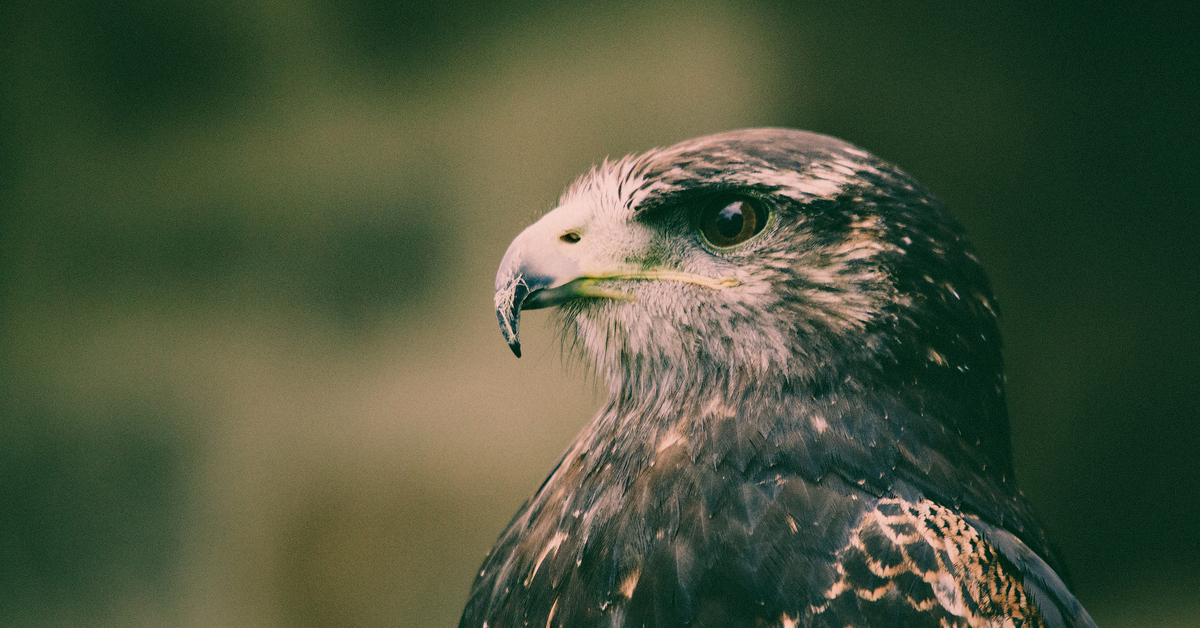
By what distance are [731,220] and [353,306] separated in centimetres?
242

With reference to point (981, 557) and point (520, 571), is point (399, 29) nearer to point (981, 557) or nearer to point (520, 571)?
point (520, 571)

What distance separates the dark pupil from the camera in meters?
1.33

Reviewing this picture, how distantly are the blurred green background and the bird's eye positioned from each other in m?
1.82

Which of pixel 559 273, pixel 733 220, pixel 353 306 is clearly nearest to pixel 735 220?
pixel 733 220

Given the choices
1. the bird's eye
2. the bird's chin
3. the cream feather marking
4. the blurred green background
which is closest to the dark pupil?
the bird's eye

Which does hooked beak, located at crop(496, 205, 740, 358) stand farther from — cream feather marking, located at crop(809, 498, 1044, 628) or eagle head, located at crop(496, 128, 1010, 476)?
cream feather marking, located at crop(809, 498, 1044, 628)

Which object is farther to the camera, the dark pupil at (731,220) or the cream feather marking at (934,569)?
the dark pupil at (731,220)

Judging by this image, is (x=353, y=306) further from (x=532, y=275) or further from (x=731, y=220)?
(x=731, y=220)

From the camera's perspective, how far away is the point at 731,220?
1.33m

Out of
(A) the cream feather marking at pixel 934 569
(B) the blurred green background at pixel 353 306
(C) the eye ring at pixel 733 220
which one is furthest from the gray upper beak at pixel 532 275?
(B) the blurred green background at pixel 353 306

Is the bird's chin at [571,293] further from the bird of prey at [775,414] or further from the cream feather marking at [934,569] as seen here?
the cream feather marking at [934,569]

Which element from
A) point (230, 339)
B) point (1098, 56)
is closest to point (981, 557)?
point (1098, 56)

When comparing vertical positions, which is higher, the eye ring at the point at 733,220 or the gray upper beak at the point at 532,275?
the eye ring at the point at 733,220

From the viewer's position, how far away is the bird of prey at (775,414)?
3.66ft
